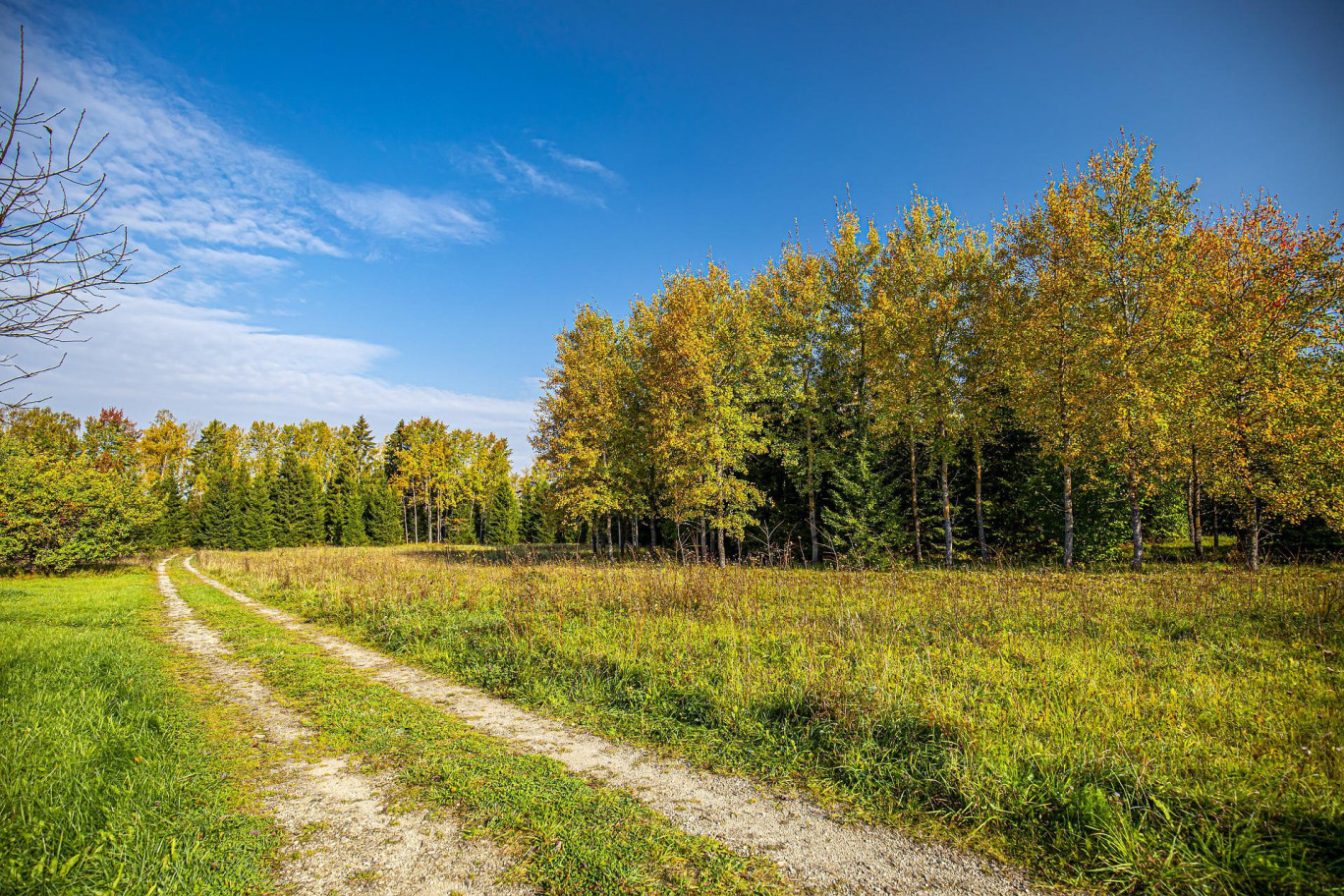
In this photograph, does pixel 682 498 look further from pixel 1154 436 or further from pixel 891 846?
pixel 891 846

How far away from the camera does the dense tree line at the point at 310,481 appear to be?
52.4 m

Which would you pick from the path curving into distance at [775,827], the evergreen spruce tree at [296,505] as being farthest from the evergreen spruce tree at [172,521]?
the path curving into distance at [775,827]

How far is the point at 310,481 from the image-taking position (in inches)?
2206

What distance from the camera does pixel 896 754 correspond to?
4.86 meters

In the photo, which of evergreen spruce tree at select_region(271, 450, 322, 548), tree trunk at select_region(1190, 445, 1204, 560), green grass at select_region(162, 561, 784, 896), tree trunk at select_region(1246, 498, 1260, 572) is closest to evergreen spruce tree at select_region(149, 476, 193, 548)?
evergreen spruce tree at select_region(271, 450, 322, 548)

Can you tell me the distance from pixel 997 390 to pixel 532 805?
70.1 feet

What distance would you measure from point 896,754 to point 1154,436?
52.3ft

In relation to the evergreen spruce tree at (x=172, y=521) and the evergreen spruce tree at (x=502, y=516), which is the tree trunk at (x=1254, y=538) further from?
the evergreen spruce tree at (x=172, y=521)

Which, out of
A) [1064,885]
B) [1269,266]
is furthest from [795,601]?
[1269,266]

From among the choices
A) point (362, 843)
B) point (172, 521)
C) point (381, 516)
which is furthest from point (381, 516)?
point (362, 843)

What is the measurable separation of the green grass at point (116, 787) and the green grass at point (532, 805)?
108 cm

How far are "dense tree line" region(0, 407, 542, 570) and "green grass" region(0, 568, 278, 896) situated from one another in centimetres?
3943

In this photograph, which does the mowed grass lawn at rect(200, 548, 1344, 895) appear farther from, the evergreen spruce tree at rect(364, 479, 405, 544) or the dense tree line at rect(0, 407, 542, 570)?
the evergreen spruce tree at rect(364, 479, 405, 544)

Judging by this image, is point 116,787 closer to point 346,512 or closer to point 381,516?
point 381,516
